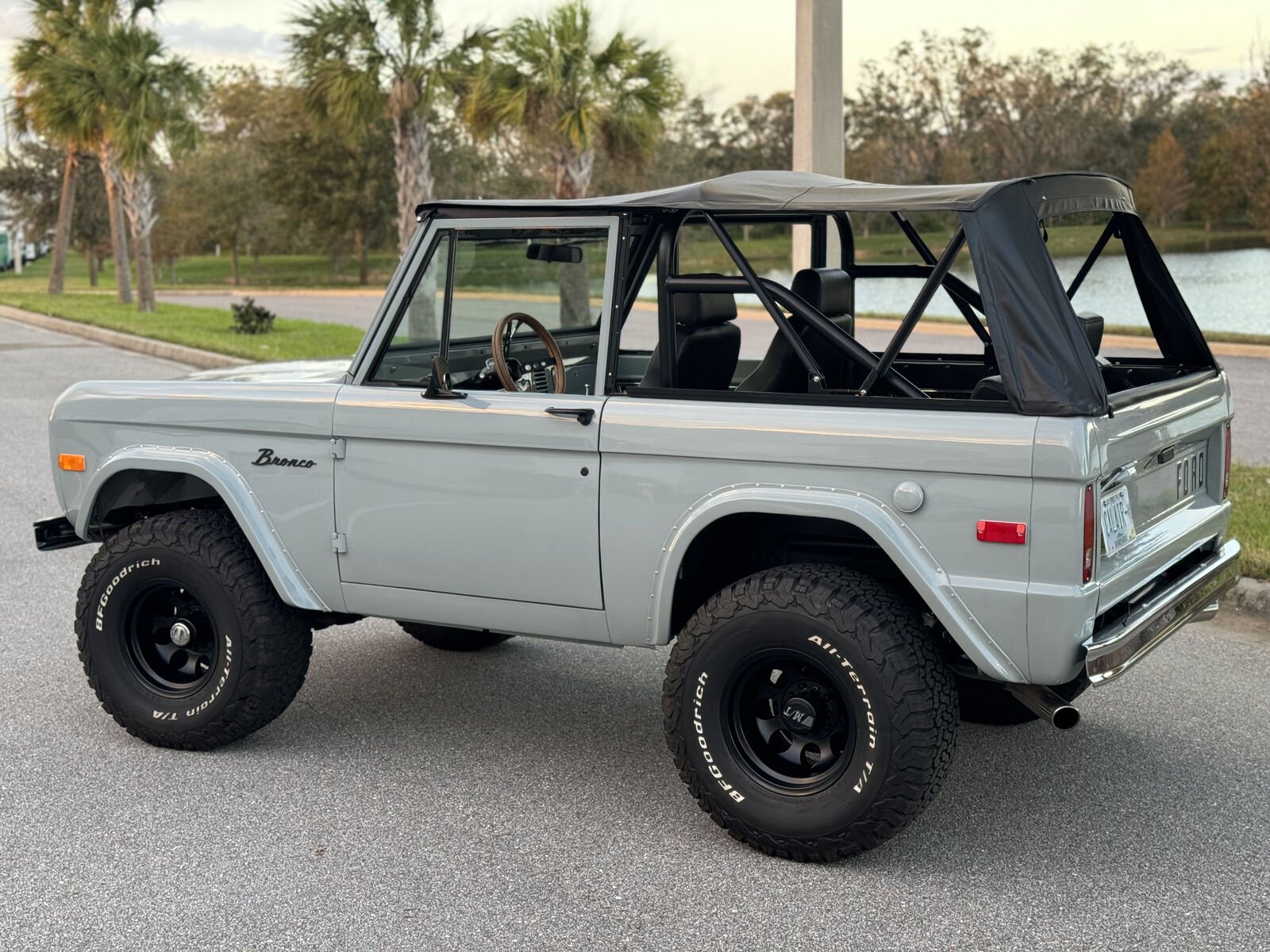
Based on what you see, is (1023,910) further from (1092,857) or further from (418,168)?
(418,168)

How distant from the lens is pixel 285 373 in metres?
5.10

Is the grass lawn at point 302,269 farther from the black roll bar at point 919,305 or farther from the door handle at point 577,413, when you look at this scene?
the black roll bar at point 919,305

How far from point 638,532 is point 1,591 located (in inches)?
168

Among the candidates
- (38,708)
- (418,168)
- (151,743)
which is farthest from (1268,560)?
(418,168)

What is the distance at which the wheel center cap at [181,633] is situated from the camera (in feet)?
15.3

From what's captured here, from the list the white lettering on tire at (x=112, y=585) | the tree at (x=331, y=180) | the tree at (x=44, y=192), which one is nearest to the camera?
the white lettering on tire at (x=112, y=585)

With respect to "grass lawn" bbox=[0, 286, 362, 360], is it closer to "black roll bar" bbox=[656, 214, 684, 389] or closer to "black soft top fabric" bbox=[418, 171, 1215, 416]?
"black roll bar" bbox=[656, 214, 684, 389]

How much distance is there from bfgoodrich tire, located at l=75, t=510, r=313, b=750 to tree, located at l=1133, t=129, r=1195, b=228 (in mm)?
65837

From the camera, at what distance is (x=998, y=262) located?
138 inches

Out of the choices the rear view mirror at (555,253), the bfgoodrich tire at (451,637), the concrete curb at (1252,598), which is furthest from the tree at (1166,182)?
the rear view mirror at (555,253)

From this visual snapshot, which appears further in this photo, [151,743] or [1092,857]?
[151,743]

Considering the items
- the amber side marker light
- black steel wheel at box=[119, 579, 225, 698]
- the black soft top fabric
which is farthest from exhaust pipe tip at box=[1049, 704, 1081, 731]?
black steel wheel at box=[119, 579, 225, 698]

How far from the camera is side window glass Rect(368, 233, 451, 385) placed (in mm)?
4367

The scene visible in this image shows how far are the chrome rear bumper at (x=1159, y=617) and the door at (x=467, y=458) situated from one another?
1.44m
